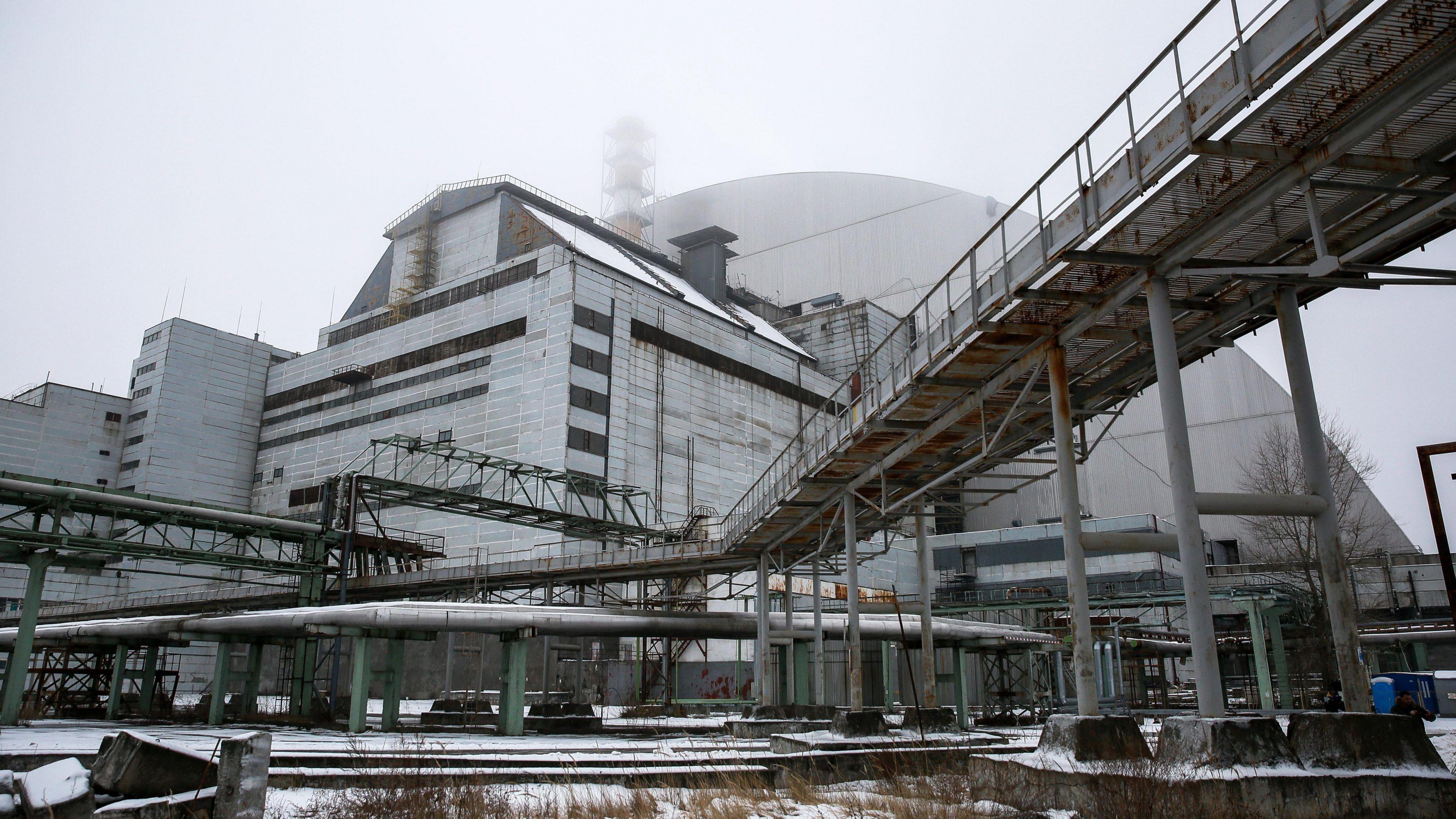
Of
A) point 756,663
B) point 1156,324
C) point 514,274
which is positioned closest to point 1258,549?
point 756,663

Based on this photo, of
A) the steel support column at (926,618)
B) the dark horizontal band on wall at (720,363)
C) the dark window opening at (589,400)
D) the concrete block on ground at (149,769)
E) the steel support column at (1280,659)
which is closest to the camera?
the concrete block on ground at (149,769)

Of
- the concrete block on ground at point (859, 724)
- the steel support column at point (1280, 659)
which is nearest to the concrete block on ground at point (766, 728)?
the concrete block on ground at point (859, 724)

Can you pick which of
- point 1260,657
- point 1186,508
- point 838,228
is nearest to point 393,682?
point 1186,508

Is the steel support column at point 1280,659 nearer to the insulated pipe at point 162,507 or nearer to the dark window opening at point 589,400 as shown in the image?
the dark window opening at point 589,400

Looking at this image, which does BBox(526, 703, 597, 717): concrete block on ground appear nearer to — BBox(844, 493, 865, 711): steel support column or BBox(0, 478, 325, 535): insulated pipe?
BBox(844, 493, 865, 711): steel support column

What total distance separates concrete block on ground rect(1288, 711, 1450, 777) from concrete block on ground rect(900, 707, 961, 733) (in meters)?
13.6

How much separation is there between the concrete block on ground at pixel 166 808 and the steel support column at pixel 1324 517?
12734 mm

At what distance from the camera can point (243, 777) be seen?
9.30m

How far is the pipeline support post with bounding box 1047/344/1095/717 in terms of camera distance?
13.1 m

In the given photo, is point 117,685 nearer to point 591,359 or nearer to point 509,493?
point 509,493

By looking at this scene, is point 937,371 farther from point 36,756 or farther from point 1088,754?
point 36,756

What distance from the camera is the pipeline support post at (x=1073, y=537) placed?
43.0 feet

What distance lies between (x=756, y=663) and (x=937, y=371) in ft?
55.8

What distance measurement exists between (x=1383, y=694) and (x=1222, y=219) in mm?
23252
